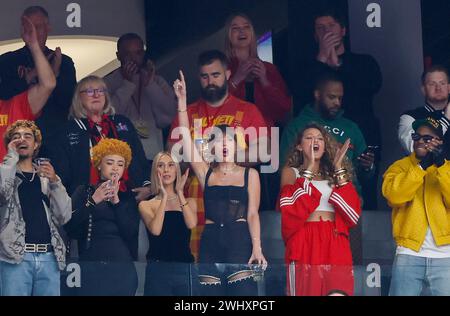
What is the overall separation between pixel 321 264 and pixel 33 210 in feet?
6.67

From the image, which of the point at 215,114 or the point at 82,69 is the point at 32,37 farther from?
the point at 215,114

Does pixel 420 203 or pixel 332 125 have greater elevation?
pixel 332 125

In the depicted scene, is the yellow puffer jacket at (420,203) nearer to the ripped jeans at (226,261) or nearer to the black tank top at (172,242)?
the ripped jeans at (226,261)

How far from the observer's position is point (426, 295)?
8438 mm

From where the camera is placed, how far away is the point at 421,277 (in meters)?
8.45

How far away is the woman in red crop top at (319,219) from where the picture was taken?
845 centimetres

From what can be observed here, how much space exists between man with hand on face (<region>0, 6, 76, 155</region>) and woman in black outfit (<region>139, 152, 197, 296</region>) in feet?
2.75

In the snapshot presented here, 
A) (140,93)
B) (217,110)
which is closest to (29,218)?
(140,93)

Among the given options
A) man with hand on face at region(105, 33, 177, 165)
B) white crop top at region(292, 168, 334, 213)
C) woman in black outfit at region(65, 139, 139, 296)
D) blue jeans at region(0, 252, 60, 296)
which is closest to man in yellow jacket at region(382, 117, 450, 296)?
white crop top at region(292, 168, 334, 213)

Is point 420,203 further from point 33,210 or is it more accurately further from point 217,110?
point 33,210

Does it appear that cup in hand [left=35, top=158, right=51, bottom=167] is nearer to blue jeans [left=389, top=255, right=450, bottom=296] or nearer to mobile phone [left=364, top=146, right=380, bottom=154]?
mobile phone [left=364, top=146, right=380, bottom=154]

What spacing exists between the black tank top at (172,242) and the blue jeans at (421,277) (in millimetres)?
1437
